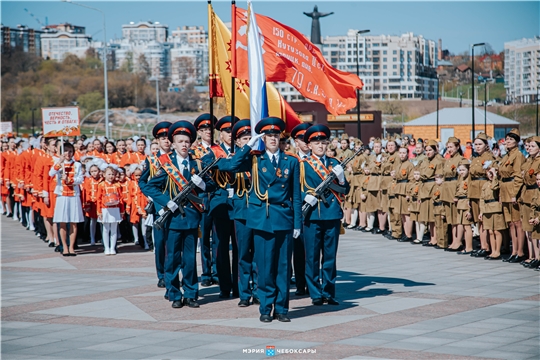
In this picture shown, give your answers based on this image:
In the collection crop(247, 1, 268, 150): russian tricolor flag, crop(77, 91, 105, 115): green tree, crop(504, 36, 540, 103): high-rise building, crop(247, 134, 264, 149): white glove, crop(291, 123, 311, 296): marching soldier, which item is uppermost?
crop(504, 36, 540, 103): high-rise building

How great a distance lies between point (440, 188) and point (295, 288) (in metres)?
5.12

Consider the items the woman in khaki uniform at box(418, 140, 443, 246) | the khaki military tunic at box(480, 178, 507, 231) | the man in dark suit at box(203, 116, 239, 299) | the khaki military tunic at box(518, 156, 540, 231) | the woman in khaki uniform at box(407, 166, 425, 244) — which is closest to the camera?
the man in dark suit at box(203, 116, 239, 299)

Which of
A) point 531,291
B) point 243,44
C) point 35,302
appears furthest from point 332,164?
point 35,302

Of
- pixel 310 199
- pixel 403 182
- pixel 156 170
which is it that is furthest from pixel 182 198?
pixel 403 182

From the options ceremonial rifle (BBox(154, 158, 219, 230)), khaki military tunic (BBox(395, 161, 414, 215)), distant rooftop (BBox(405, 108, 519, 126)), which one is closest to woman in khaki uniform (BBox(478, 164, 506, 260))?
khaki military tunic (BBox(395, 161, 414, 215))

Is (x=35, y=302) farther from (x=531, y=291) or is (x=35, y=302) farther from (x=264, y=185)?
(x=531, y=291)

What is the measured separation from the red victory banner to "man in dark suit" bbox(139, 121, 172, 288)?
4.11ft

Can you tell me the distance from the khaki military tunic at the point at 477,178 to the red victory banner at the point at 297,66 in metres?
3.59

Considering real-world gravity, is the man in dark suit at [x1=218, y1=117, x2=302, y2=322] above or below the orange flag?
below

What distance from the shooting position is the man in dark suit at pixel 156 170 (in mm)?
9781

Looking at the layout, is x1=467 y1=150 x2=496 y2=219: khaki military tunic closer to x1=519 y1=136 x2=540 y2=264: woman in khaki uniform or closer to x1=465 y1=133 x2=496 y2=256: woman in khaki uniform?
x1=465 y1=133 x2=496 y2=256: woman in khaki uniform

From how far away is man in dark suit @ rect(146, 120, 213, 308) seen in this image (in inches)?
371

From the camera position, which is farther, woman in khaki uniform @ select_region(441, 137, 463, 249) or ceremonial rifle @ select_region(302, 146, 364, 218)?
woman in khaki uniform @ select_region(441, 137, 463, 249)

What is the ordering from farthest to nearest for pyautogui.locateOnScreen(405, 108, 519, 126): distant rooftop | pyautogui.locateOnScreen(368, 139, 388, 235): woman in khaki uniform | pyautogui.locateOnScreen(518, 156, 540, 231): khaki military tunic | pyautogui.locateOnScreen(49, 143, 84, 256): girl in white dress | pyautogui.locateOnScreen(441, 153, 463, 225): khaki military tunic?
pyautogui.locateOnScreen(405, 108, 519, 126): distant rooftop
pyautogui.locateOnScreen(368, 139, 388, 235): woman in khaki uniform
pyautogui.locateOnScreen(441, 153, 463, 225): khaki military tunic
pyautogui.locateOnScreen(49, 143, 84, 256): girl in white dress
pyautogui.locateOnScreen(518, 156, 540, 231): khaki military tunic
